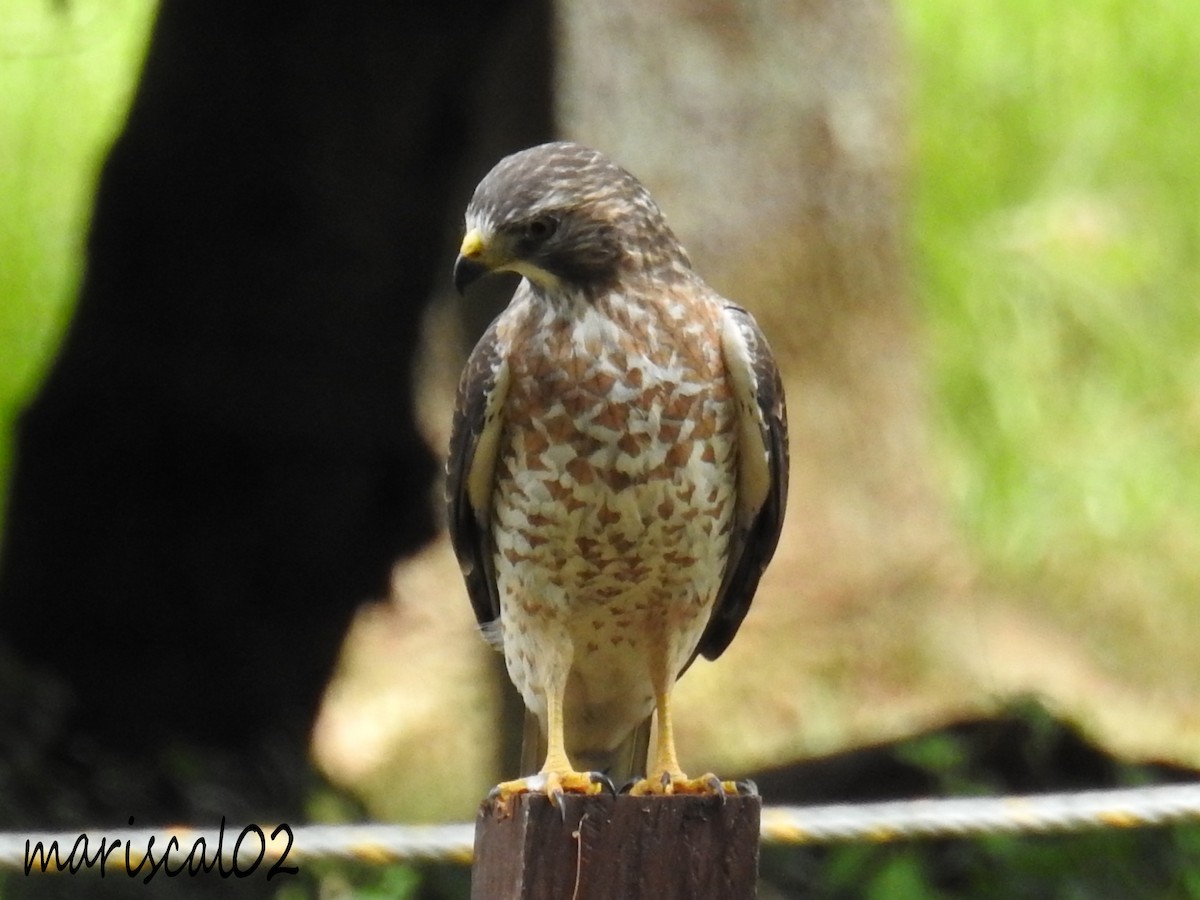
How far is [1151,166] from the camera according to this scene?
23.9 feet

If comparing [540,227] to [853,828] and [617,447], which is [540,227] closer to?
[617,447]

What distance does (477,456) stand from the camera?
2.97 metres

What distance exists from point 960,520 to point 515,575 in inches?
105

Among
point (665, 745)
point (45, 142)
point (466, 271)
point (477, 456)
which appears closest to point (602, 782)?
point (665, 745)

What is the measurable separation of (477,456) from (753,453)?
42 centimetres

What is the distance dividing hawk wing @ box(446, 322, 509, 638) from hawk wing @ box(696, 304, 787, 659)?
0.35 m

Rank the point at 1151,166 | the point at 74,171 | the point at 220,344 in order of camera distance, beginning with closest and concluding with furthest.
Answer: the point at 220,344
the point at 74,171
the point at 1151,166

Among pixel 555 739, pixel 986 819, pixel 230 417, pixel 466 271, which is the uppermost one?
pixel 466 271

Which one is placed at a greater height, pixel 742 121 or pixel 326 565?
pixel 742 121

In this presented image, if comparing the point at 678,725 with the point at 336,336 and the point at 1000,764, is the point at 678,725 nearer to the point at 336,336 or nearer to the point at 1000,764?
the point at 1000,764

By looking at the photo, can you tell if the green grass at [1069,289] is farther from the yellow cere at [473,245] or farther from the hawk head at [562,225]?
the yellow cere at [473,245]

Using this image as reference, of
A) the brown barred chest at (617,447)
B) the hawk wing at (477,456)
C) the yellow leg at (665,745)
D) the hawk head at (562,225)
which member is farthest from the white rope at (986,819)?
the hawk head at (562,225)

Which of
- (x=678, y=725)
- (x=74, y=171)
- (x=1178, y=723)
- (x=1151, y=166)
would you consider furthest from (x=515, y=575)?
(x=1151, y=166)

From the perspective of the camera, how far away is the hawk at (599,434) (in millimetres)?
2811
